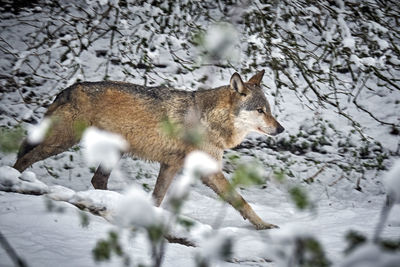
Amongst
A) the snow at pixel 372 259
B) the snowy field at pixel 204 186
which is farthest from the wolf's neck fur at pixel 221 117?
the snow at pixel 372 259

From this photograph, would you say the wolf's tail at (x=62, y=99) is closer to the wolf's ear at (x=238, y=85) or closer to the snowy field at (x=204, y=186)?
the snowy field at (x=204, y=186)

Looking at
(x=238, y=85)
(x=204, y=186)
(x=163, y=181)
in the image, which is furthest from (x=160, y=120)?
(x=204, y=186)

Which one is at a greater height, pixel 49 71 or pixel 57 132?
pixel 57 132

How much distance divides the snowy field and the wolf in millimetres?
559

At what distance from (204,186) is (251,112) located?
1.89m

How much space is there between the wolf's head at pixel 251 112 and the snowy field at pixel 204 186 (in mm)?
984

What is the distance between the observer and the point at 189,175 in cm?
173

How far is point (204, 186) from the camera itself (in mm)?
6402

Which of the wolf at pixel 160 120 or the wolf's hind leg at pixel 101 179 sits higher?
the wolf at pixel 160 120

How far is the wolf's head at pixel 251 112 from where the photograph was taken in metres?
5.03

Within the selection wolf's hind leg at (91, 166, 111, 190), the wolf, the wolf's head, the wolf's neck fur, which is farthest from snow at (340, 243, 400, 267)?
wolf's hind leg at (91, 166, 111, 190)

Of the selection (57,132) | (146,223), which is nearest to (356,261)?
(146,223)

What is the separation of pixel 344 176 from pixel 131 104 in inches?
168

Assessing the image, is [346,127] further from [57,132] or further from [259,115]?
[57,132]
